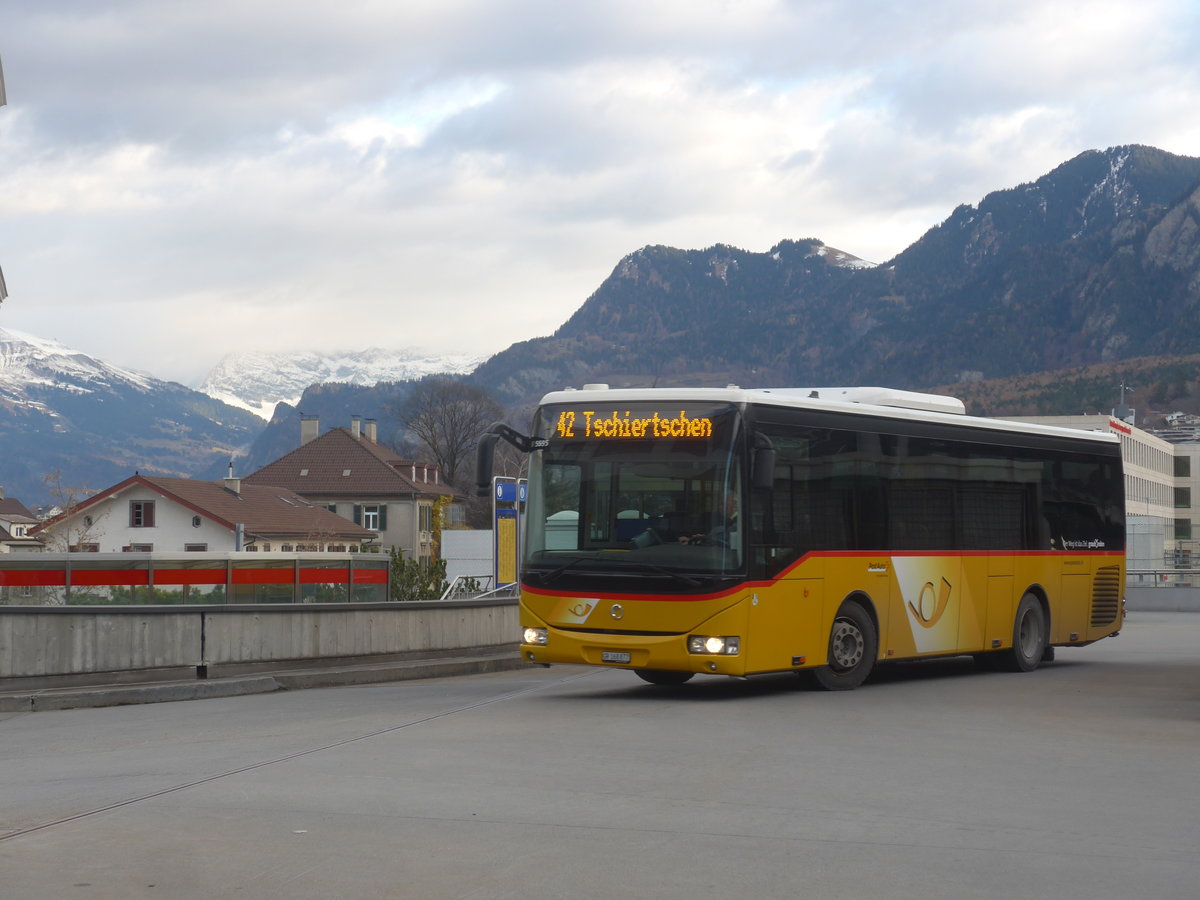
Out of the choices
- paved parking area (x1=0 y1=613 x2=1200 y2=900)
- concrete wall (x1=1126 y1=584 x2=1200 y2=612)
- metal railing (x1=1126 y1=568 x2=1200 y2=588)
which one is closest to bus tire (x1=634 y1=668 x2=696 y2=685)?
paved parking area (x1=0 y1=613 x2=1200 y2=900)

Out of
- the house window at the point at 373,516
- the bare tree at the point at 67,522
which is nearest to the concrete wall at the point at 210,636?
the bare tree at the point at 67,522

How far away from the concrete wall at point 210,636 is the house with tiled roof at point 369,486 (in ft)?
303

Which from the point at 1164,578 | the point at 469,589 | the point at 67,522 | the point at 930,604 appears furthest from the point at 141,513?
the point at 930,604

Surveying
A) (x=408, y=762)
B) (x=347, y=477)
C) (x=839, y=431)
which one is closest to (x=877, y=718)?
(x=839, y=431)

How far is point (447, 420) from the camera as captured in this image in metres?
120

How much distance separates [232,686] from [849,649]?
664cm

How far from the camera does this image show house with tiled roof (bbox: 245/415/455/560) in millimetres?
115750

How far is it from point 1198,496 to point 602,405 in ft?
469

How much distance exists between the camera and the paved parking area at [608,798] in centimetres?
727

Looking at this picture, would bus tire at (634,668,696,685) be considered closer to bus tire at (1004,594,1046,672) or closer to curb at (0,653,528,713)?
curb at (0,653,528,713)

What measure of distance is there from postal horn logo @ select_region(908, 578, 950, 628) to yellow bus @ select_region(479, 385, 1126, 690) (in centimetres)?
2

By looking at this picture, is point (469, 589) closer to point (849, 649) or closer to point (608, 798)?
point (849, 649)

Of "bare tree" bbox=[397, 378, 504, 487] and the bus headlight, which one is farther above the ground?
"bare tree" bbox=[397, 378, 504, 487]

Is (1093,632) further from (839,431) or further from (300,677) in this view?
(300,677)
